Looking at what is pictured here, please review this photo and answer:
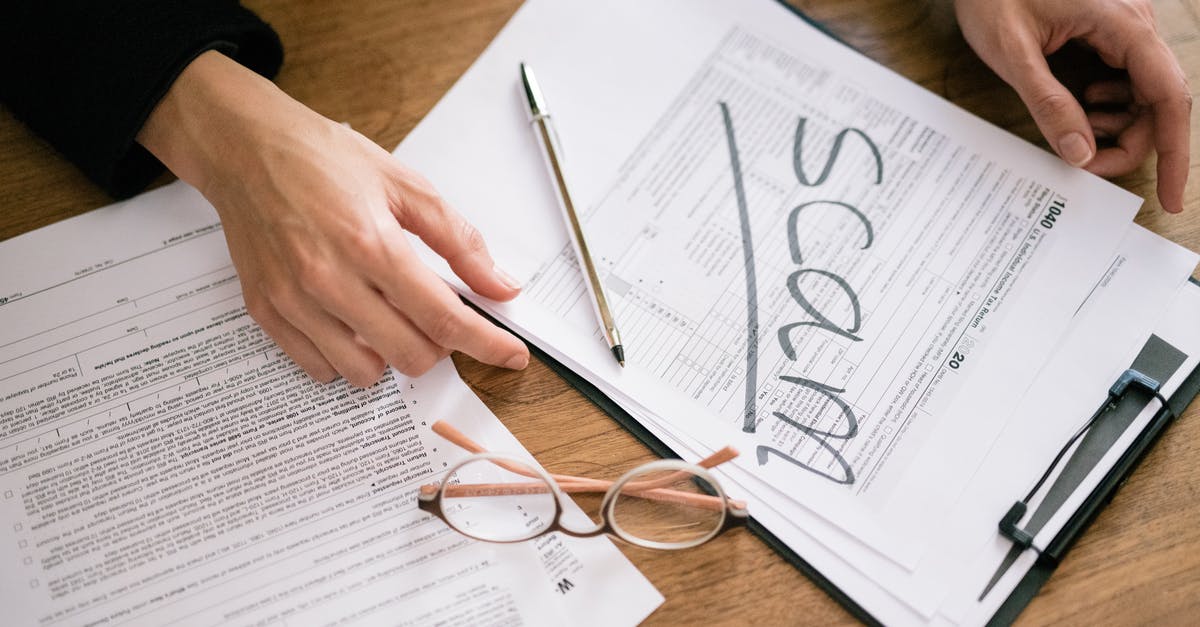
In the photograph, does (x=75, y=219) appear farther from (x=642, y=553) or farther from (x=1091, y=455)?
(x=1091, y=455)

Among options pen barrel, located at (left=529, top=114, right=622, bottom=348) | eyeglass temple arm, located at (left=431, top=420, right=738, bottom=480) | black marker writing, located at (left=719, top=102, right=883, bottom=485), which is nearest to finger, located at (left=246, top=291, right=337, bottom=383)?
eyeglass temple arm, located at (left=431, top=420, right=738, bottom=480)

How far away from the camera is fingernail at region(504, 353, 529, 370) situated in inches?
23.8

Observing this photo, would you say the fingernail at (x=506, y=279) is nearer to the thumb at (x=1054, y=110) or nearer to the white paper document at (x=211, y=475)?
the white paper document at (x=211, y=475)

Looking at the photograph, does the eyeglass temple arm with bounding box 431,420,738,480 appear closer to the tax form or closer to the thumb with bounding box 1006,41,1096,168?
the tax form

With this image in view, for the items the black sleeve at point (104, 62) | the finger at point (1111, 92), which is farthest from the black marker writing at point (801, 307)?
the black sleeve at point (104, 62)

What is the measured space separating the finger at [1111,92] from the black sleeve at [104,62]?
746mm

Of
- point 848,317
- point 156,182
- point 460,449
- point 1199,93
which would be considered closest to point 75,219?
point 156,182

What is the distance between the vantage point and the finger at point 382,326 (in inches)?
22.6

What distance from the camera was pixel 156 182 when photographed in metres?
0.69

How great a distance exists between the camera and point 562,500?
54 centimetres

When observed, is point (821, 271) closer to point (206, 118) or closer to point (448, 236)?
point (448, 236)

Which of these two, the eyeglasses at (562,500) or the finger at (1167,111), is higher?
the finger at (1167,111)

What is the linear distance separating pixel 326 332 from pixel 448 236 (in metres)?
0.12

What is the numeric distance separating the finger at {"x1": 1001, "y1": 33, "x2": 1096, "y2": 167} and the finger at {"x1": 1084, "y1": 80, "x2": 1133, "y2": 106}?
0.04 metres
